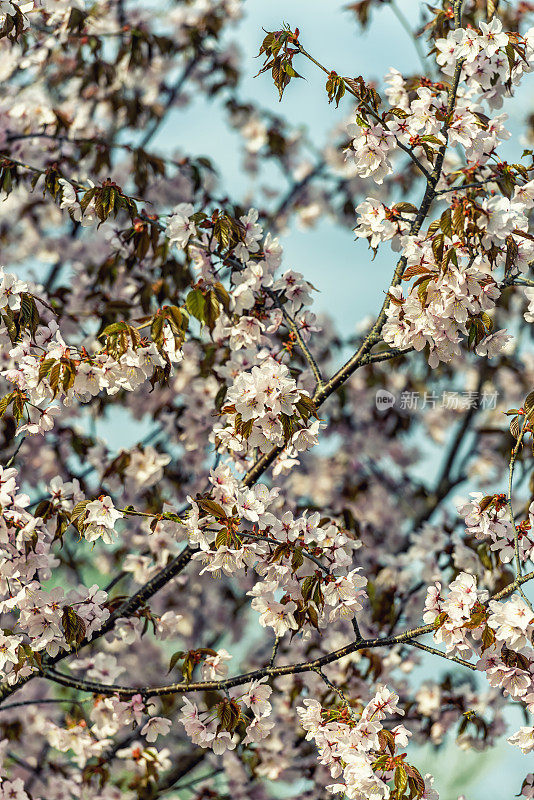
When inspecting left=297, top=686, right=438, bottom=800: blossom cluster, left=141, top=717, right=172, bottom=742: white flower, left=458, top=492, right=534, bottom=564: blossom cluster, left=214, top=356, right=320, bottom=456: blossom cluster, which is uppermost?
left=214, top=356, right=320, bottom=456: blossom cluster

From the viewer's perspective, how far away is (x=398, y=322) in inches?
94.9

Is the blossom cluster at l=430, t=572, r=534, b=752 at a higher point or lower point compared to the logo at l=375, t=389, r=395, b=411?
lower

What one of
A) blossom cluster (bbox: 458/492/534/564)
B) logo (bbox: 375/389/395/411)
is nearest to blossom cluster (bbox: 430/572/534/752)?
blossom cluster (bbox: 458/492/534/564)

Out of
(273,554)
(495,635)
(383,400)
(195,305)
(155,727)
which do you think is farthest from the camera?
(383,400)

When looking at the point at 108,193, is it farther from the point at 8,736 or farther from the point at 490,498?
the point at 8,736

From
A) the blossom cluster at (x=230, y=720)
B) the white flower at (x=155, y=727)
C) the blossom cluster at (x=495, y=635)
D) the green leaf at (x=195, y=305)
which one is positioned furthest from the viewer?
the white flower at (x=155, y=727)

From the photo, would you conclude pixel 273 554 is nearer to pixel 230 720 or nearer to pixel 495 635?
pixel 230 720

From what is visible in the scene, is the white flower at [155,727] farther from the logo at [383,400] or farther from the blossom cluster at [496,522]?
the logo at [383,400]

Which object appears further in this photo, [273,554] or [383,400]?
[383,400]

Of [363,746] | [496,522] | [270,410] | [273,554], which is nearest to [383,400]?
[496,522]

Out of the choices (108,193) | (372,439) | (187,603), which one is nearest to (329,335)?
(372,439)

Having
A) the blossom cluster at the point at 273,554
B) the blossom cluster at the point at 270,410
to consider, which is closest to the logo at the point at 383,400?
Answer: the blossom cluster at the point at 273,554

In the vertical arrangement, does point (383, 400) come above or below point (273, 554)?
above

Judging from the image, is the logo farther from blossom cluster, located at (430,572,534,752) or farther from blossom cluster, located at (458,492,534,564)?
blossom cluster, located at (430,572,534,752)
